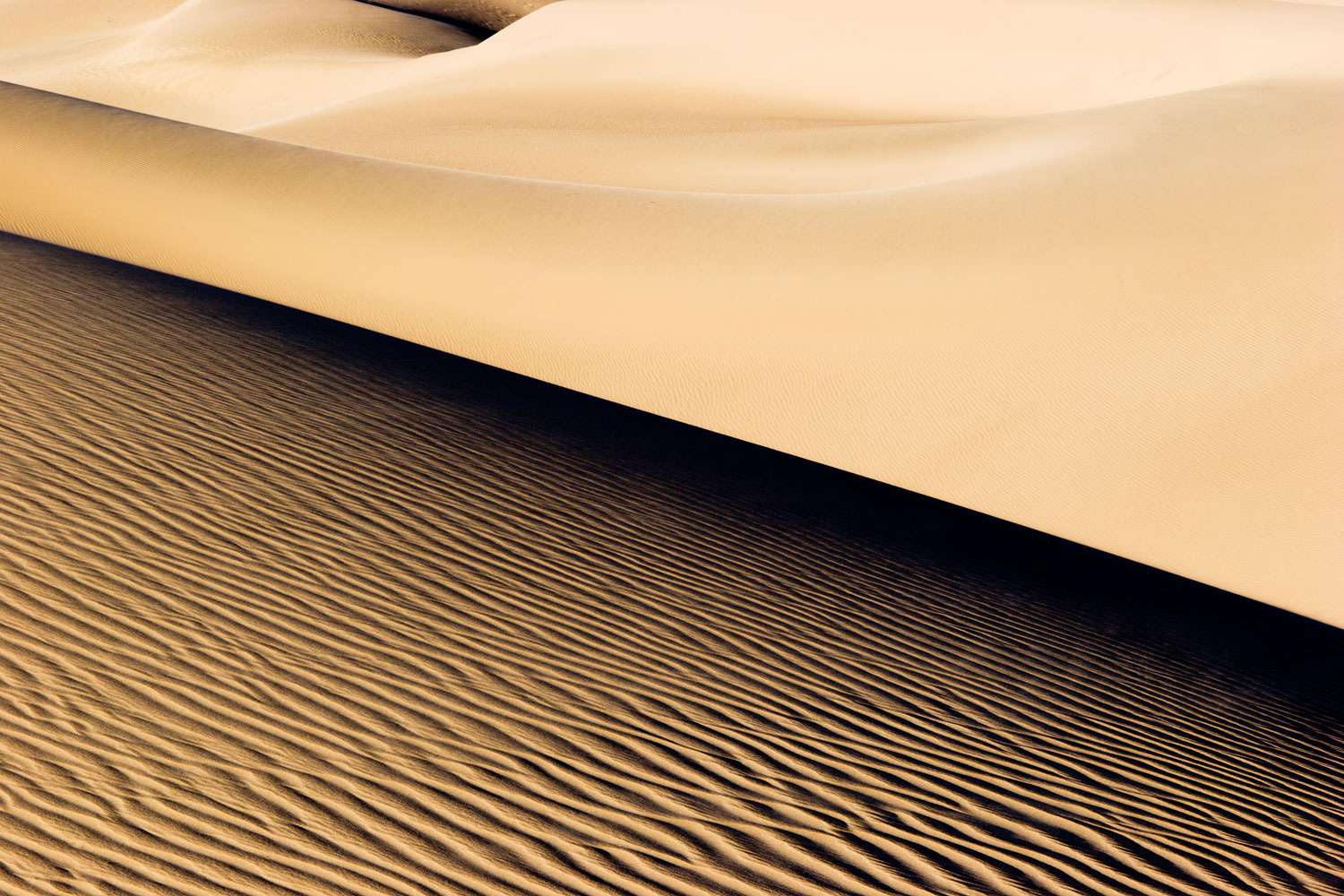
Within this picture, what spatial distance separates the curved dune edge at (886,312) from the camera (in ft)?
24.5

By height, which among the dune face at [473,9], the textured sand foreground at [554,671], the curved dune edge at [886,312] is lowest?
the textured sand foreground at [554,671]

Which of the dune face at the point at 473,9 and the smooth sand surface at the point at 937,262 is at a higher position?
the dune face at the point at 473,9

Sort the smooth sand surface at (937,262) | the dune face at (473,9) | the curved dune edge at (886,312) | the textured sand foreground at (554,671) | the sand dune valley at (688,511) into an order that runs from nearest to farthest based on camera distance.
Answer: the textured sand foreground at (554,671) → the sand dune valley at (688,511) → the curved dune edge at (886,312) → the smooth sand surface at (937,262) → the dune face at (473,9)

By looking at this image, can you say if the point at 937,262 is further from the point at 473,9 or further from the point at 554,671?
the point at 473,9

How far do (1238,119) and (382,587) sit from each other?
908cm

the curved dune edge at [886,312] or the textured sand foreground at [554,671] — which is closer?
the textured sand foreground at [554,671]

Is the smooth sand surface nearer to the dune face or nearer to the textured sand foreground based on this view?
the textured sand foreground

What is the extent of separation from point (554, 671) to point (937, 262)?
219 inches

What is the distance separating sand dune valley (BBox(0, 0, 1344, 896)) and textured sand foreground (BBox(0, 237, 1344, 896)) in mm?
25

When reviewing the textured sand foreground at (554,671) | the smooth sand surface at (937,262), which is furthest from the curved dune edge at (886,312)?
the textured sand foreground at (554,671)

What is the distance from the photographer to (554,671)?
15.3 feet

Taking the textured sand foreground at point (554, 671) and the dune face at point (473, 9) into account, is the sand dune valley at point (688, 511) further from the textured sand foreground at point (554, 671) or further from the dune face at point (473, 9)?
the dune face at point (473, 9)

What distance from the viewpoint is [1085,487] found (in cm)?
760

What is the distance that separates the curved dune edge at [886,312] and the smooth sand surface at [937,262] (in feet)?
0.08
